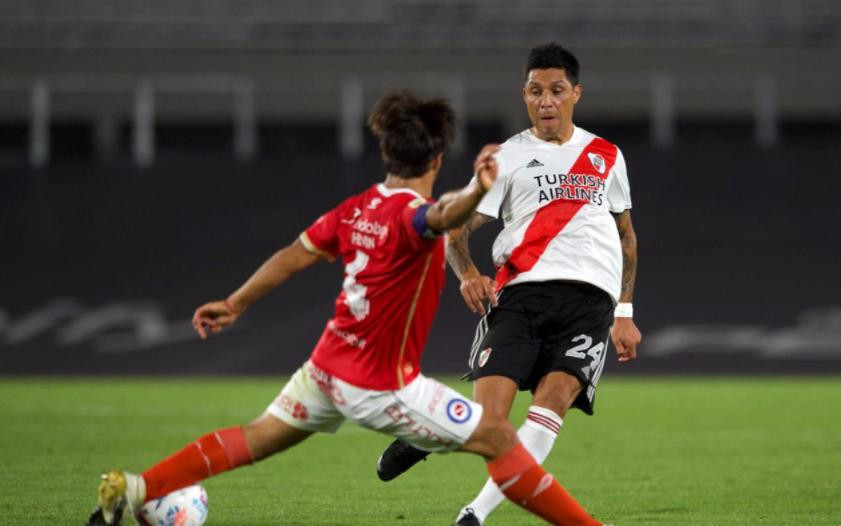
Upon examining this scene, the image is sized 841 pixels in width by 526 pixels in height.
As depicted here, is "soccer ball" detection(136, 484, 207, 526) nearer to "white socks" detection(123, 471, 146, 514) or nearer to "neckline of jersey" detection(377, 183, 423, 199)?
"white socks" detection(123, 471, 146, 514)

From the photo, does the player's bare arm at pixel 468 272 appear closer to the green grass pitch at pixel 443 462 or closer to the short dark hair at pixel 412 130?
the short dark hair at pixel 412 130

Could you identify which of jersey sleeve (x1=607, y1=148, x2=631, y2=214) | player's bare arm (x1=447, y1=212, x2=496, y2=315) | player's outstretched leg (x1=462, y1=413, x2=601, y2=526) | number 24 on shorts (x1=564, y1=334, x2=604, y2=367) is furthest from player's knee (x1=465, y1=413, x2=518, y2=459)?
jersey sleeve (x1=607, y1=148, x2=631, y2=214)

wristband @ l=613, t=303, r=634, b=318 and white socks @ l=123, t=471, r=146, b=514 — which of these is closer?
white socks @ l=123, t=471, r=146, b=514

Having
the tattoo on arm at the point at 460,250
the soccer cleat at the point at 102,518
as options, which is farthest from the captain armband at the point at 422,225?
the soccer cleat at the point at 102,518

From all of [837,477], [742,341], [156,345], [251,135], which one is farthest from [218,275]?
[837,477]

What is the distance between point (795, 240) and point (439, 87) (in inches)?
238

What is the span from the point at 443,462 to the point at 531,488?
4.10 m

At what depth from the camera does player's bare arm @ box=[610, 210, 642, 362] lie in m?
6.54

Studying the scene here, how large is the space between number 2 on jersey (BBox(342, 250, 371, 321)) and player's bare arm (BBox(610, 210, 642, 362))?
174cm

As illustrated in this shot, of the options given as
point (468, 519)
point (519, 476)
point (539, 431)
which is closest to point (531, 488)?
point (519, 476)

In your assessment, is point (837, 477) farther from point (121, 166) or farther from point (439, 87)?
point (439, 87)

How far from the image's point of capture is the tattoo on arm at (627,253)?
21.9 feet

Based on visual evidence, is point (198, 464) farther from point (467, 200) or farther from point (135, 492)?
point (467, 200)

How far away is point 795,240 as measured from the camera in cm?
1716
